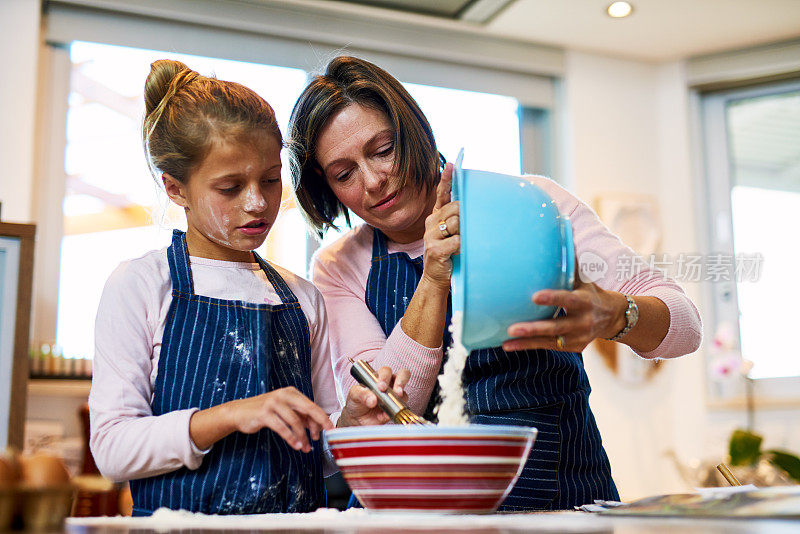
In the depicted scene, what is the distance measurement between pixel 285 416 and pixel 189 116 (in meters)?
0.47

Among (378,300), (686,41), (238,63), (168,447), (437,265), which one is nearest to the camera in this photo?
(168,447)

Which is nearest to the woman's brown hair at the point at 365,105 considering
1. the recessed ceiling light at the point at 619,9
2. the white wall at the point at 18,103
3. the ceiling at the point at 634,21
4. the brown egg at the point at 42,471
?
the brown egg at the point at 42,471

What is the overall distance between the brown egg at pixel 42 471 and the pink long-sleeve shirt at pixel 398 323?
51cm

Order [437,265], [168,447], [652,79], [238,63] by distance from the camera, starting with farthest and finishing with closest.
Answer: [652,79], [238,63], [437,265], [168,447]

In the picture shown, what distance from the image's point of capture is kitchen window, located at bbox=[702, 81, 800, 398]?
331cm

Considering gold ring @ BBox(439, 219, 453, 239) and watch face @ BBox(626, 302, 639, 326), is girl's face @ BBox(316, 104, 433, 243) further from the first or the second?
watch face @ BBox(626, 302, 639, 326)

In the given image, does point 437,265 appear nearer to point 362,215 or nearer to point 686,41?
point 362,215

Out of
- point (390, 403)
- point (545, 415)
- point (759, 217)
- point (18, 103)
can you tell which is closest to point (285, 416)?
point (390, 403)

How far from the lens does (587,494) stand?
107 cm

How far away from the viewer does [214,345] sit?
0.97m

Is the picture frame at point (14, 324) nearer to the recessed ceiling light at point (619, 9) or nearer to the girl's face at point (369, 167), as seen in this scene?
the girl's face at point (369, 167)

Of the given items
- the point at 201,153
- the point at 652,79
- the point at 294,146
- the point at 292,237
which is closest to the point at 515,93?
the point at 652,79

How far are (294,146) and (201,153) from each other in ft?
0.78

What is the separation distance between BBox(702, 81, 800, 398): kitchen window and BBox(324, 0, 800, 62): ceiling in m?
0.30
